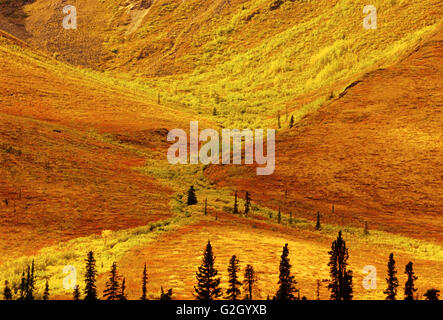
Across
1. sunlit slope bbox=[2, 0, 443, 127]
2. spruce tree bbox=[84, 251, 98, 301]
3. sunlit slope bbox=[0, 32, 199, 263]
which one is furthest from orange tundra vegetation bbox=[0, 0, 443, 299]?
spruce tree bbox=[84, 251, 98, 301]

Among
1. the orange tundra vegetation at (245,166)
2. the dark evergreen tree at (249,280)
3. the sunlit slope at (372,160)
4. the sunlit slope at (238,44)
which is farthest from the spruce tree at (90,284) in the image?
the sunlit slope at (238,44)

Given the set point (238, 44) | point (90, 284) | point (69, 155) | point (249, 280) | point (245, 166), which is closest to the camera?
point (90, 284)

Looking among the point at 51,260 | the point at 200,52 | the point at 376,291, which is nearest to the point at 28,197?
the point at 51,260

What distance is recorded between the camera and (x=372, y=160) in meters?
40.5

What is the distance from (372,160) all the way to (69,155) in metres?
21.9

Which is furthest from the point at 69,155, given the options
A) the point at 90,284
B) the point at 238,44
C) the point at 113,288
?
the point at 238,44

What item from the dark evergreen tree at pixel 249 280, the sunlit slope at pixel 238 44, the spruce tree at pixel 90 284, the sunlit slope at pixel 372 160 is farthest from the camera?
the sunlit slope at pixel 238 44

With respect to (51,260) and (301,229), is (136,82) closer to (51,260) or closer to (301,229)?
(301,229)

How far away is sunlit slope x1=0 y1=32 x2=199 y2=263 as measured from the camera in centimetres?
2650

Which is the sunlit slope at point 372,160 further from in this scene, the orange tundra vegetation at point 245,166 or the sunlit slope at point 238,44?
the sunlit slope at point 238,44

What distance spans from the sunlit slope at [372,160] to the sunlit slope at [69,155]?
897 centimetres

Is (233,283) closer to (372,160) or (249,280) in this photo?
(249,280)

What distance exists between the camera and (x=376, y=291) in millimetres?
17062

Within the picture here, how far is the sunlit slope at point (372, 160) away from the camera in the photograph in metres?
34.0
